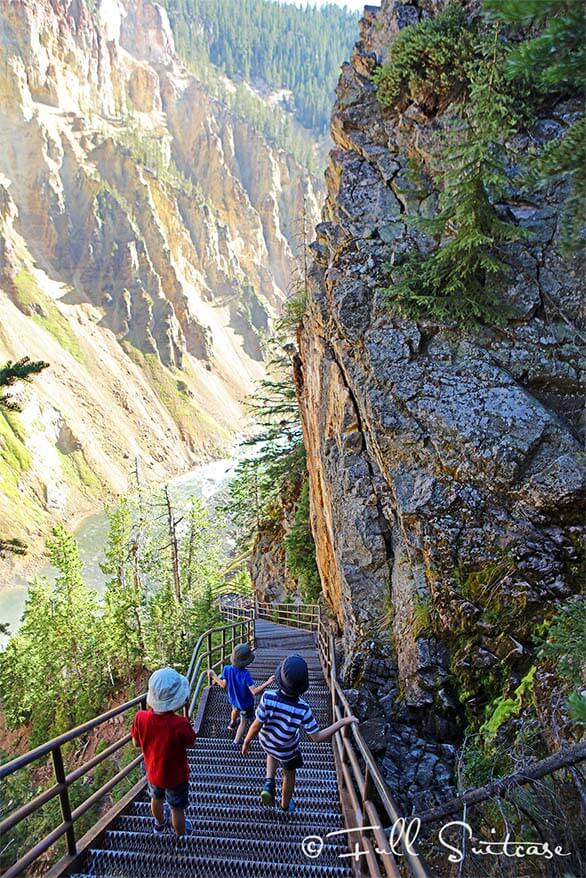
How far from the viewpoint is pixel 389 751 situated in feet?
18.6

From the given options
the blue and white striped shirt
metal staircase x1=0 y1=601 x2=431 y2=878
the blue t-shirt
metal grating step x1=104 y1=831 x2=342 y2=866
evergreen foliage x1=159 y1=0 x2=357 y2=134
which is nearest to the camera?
metal staircase x1=0 y1=601 x2=431 y2=878

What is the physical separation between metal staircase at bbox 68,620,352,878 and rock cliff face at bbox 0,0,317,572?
40960 millimetres

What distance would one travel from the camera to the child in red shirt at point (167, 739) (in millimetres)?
3668

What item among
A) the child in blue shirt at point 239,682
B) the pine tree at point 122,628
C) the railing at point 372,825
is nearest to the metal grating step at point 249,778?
the railing at point 372,825

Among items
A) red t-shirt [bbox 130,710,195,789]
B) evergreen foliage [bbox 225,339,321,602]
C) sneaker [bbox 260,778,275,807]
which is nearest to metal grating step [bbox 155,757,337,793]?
sneaker [bbox 260,778,275,807]

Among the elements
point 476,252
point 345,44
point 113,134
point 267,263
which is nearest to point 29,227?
point 113,134

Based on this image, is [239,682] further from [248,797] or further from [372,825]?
[372,825]

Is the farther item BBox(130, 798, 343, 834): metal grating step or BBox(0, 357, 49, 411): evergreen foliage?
BBox(0, 357, 49, 411): evergreen foliage

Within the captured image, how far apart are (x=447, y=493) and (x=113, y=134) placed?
9929cm

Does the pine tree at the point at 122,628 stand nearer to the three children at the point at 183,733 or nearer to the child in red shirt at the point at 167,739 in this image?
the three children at the point at 183,733

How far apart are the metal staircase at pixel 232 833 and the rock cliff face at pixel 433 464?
123 cm

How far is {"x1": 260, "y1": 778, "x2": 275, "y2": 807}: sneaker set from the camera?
4.08m

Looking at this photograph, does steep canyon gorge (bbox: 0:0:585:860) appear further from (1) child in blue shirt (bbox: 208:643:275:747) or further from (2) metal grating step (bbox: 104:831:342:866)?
(2) metal grating step (bbox: 104:831:342:866)

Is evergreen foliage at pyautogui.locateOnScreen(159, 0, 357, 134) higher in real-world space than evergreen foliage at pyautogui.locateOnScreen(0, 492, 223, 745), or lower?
higher
